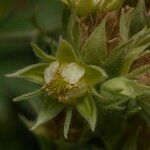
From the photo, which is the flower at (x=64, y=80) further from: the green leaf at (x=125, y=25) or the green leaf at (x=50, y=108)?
the green leaf at (x=125, y=25)

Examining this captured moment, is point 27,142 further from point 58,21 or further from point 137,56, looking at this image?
point 137,56

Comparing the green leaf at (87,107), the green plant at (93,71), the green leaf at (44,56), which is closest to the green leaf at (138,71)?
the green plant at (93,71)

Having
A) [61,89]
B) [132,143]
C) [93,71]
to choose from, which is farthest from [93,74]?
[132,143]

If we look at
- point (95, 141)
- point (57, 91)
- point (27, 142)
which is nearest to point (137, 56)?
point (57, 91)

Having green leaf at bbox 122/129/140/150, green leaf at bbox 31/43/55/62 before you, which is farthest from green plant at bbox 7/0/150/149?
green leaf at bbox 122/129/140/150

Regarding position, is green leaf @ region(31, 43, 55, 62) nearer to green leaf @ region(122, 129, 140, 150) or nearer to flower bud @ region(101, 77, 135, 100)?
flower bud @ region(101, 77, 135, 100)

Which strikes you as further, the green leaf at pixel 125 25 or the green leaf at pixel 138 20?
the green leaf at pixel 138 20
